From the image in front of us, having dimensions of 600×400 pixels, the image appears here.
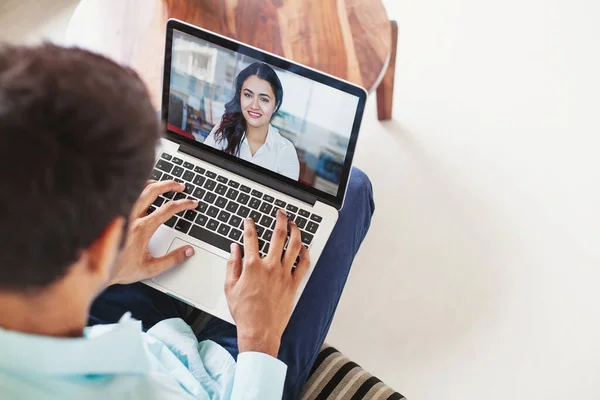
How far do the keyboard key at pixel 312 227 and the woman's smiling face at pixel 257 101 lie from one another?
0.19m

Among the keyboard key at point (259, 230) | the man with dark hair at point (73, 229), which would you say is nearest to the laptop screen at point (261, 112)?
the keyboard key at point (259, 230)

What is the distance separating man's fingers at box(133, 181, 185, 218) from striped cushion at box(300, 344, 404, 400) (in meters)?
0.39

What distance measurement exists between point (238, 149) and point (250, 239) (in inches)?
6.6

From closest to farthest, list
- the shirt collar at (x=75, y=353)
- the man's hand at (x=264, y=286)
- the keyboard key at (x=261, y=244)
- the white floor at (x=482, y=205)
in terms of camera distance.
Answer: the shirt collar at (x=75, y=353), the man's hand at (x=264, y=286), the keyboard key at (x=261, y=244), the white floor at (x=482, y=205)

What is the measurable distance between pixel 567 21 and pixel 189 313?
4.98ft

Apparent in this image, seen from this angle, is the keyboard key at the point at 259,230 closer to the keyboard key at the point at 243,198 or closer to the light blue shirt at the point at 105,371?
the keyboard key at the point at 243,198

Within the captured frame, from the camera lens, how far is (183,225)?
1060 millimetres

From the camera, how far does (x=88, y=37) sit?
4.12 ft

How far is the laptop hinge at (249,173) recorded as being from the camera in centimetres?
106

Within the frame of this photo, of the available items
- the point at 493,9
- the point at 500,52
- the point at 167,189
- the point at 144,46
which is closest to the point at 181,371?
the point at 167,189

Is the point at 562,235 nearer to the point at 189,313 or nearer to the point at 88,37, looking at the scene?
the point at 189,313

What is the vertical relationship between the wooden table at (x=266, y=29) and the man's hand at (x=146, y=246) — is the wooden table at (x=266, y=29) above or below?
above

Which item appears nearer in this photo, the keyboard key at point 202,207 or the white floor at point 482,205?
the keyboard key at point 202,207

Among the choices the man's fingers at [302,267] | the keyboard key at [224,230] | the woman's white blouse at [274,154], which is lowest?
the man's fingers at [302,267]
